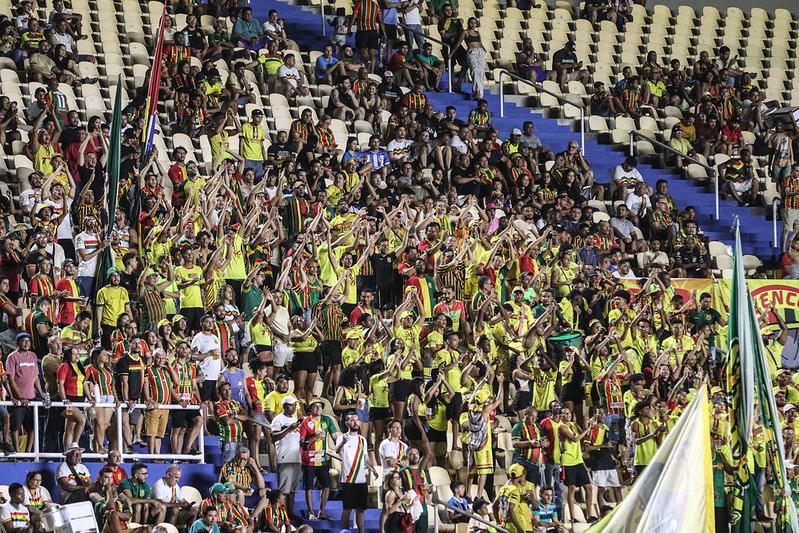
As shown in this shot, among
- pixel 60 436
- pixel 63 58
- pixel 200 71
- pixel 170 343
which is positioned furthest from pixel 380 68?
pixel 60 436

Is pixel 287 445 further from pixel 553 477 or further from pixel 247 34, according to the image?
pixel 247 34

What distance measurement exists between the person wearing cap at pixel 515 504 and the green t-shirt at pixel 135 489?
3.67 metres

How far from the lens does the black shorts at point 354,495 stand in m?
15.5

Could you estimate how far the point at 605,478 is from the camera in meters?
17.1

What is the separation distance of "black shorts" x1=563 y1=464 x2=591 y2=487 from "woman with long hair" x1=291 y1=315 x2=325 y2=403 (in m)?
2.89

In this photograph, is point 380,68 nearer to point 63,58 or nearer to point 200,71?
point 200,71

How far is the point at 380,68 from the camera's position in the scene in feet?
77.4

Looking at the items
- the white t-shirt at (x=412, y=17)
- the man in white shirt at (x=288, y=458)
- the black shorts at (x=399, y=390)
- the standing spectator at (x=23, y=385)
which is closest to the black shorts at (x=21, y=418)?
the standing spectator at (x=23, y=385)

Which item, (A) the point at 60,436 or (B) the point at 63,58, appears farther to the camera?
(B) the point at 63,58

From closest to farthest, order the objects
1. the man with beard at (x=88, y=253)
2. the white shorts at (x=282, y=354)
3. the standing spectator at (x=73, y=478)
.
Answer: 1. the standing spectator at (x=73, y=478)
2. the white shorts at (x=282, y=354)
3. the man with beard at (x=88, y=253)

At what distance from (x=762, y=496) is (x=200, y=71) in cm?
941

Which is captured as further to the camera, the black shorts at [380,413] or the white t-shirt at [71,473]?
the black shorts at [380,413]

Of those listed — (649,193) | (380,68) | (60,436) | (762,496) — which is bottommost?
(762,496)

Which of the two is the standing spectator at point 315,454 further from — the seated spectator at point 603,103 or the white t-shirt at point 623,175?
the seated spectator at point 603,103
